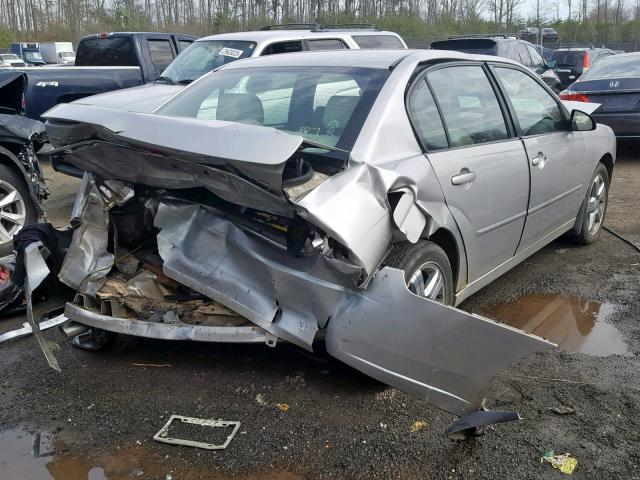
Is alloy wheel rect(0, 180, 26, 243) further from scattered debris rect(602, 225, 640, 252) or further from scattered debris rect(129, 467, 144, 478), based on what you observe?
scattered debris rect(602, 225, 640, 252)

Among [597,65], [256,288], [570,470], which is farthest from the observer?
[597,65]

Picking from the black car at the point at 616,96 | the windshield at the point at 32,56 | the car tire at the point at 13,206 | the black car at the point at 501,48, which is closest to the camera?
the car tire at the point at 13,206

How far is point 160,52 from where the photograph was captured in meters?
11.3

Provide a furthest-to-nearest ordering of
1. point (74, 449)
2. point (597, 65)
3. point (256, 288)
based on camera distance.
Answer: point (597, 65) < point (256, 288) < point (74, 449)

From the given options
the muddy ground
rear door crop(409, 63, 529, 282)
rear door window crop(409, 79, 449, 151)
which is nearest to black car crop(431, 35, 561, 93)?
rear door crop(409, 63, 529, 282)

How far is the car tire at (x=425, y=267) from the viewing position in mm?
3309

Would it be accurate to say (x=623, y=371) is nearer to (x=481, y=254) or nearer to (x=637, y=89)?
(x=481, y=254)

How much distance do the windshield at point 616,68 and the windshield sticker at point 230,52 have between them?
18.1ft

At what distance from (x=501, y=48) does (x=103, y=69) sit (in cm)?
758

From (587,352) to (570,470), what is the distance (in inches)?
51.5

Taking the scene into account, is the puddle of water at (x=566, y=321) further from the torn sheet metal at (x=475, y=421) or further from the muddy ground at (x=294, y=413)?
the torn sheet metal at (x=475, y=421)

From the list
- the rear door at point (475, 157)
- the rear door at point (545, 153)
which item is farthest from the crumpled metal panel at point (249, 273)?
the rear door at point (545, 153)

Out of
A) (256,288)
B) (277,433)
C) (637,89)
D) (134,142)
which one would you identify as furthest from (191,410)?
(637,89)

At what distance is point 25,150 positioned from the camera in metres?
5.92
